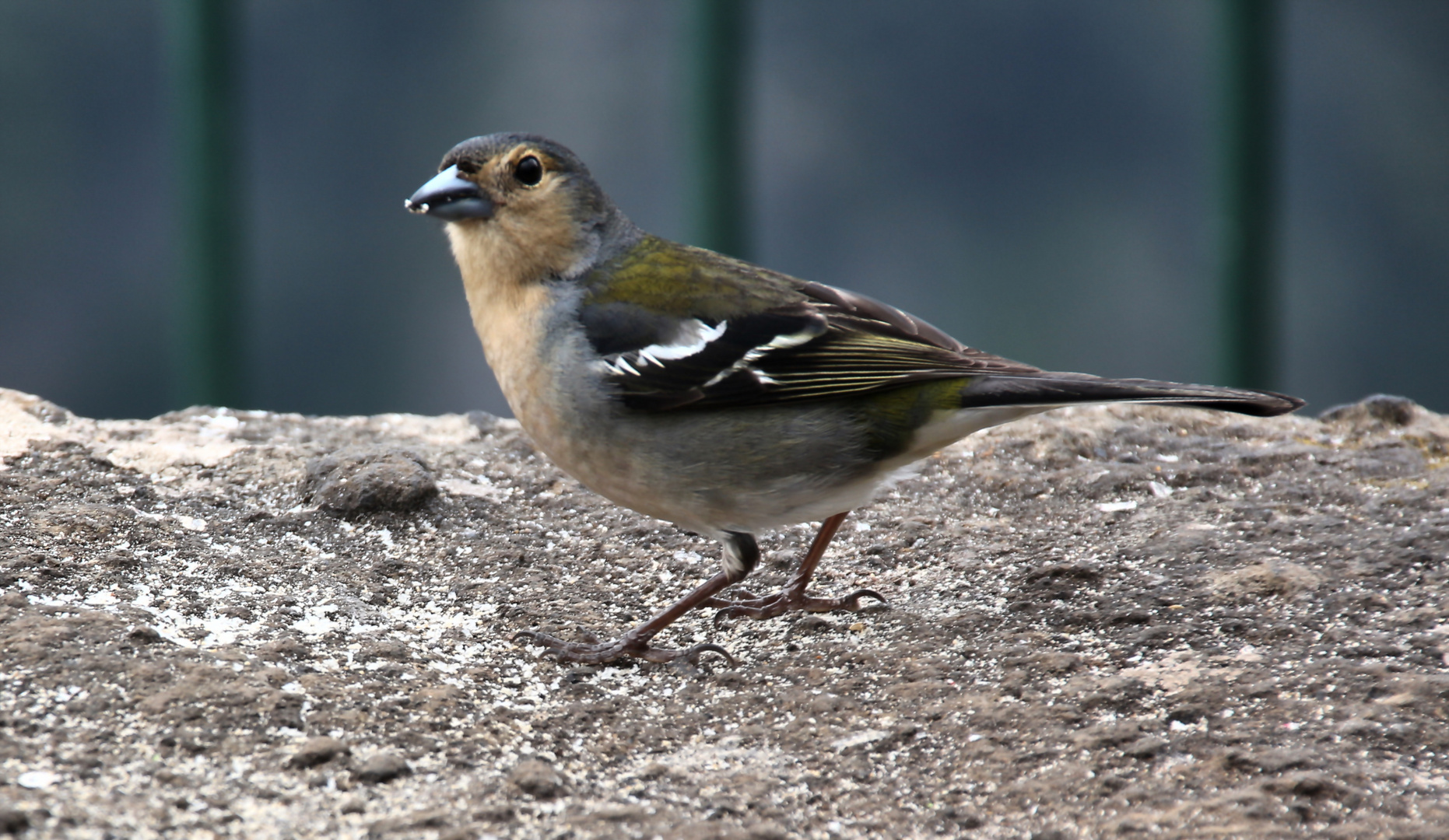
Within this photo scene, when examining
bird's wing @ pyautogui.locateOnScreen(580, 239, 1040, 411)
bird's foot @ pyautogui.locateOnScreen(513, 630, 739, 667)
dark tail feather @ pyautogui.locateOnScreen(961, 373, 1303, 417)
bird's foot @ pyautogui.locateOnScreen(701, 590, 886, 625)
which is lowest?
bird's foot @ pyautogui.locateOnScreen(701, 590, 886, 625)

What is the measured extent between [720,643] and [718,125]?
3.64 meters

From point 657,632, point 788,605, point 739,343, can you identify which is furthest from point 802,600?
point 739,343

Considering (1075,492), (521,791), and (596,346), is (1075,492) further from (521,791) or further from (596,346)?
(521,791)

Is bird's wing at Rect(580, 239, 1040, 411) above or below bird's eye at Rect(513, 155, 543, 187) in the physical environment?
below

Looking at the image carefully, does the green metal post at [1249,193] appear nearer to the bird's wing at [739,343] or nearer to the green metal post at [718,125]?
the green metal post at [718,125]

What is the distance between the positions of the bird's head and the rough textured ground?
0.80m

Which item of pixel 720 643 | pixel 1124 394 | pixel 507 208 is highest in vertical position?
pixel 507 208

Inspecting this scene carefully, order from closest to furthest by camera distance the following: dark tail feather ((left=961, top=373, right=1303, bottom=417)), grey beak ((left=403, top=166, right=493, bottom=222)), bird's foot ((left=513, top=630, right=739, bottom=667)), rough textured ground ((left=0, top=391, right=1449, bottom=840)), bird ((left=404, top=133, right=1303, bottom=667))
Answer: rough textured ground ((left=0, top=391, right=1449, bottom=840)) → dark tail feather ((left=961, top=373, right=1303, bottom=417)) → bird's foot ((left=513, top=630, right=739, bottom=667)) → bird ((left=404, top=133, right=1303, bottom=667)) → grey beak ((left=403, top=166, right=493, bottom=222))

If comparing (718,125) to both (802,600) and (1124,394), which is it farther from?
(1124,394)

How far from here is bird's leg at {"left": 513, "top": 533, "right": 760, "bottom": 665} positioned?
328 cm

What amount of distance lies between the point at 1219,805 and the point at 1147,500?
5.85 feet

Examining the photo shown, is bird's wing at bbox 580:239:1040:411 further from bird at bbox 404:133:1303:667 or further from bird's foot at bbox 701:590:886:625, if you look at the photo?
bird's foot at bbox 701:590:886:625

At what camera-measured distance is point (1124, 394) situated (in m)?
3.14

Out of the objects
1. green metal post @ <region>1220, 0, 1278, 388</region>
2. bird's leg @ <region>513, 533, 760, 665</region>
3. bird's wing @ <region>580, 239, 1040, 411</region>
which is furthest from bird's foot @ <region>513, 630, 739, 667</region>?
green metal post @ <region>1220, 0, 1278, 388</region>
